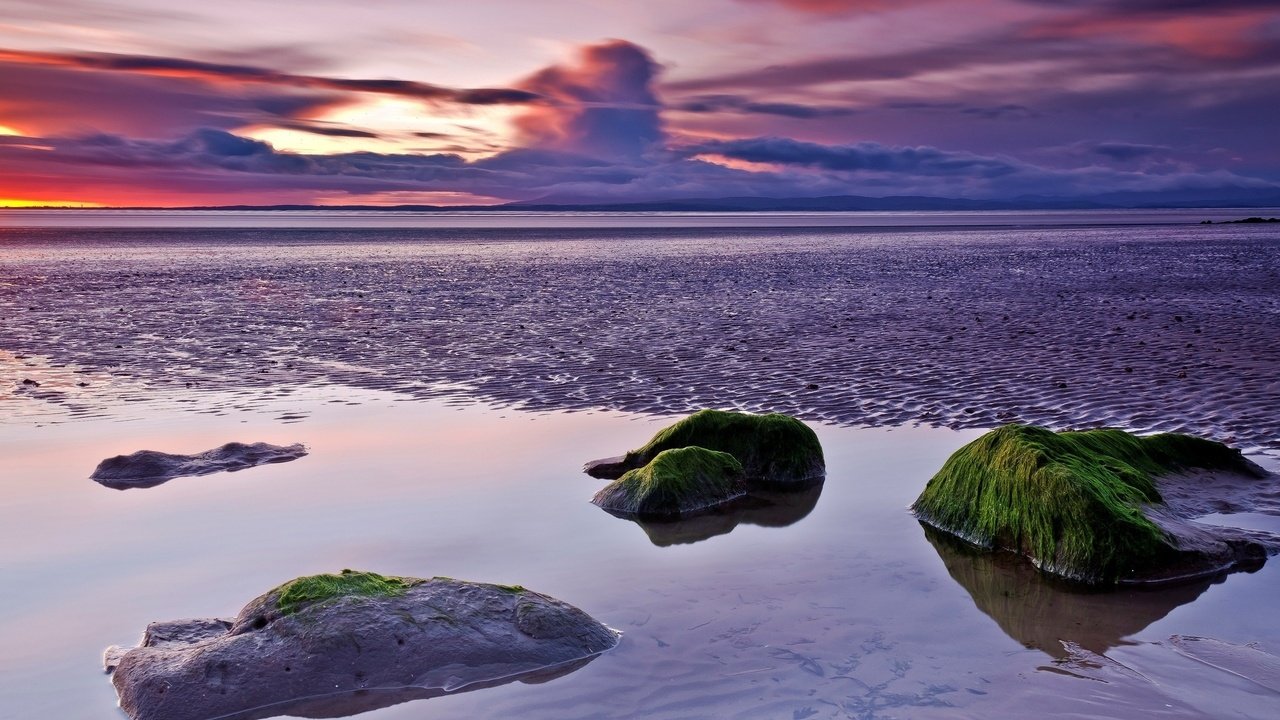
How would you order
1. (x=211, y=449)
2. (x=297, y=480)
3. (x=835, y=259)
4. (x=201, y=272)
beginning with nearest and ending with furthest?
(x=297, y=480) → (x=211, y=449) → (x=201, y=272) → (x=835, y=259)

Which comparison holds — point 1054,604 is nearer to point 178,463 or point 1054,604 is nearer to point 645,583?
point 645,583

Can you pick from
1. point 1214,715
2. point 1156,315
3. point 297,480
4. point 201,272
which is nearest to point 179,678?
point 297,480

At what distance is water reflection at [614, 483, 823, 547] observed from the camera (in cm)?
934

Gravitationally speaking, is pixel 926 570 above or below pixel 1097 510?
below

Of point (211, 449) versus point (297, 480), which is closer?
point (297, 480)

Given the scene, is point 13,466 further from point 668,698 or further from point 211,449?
point 668,698

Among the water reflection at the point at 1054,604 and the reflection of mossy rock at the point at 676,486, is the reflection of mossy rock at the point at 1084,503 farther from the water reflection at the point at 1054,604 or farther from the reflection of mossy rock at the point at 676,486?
the reflection of mossy rock at the point at 676,486

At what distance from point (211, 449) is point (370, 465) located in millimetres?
1938

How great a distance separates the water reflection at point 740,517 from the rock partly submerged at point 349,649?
248 cm

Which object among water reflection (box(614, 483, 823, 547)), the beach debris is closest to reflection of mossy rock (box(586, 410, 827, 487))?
water reflection (box(614, 483, 823, 547))

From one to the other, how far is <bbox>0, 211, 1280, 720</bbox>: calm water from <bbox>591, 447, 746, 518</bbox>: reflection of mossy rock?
341 mm

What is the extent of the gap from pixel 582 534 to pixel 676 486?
1249mm

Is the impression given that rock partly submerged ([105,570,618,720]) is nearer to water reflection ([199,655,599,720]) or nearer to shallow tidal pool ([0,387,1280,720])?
water reflection ([199,655,599,720])

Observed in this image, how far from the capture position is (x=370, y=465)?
11.6 m
